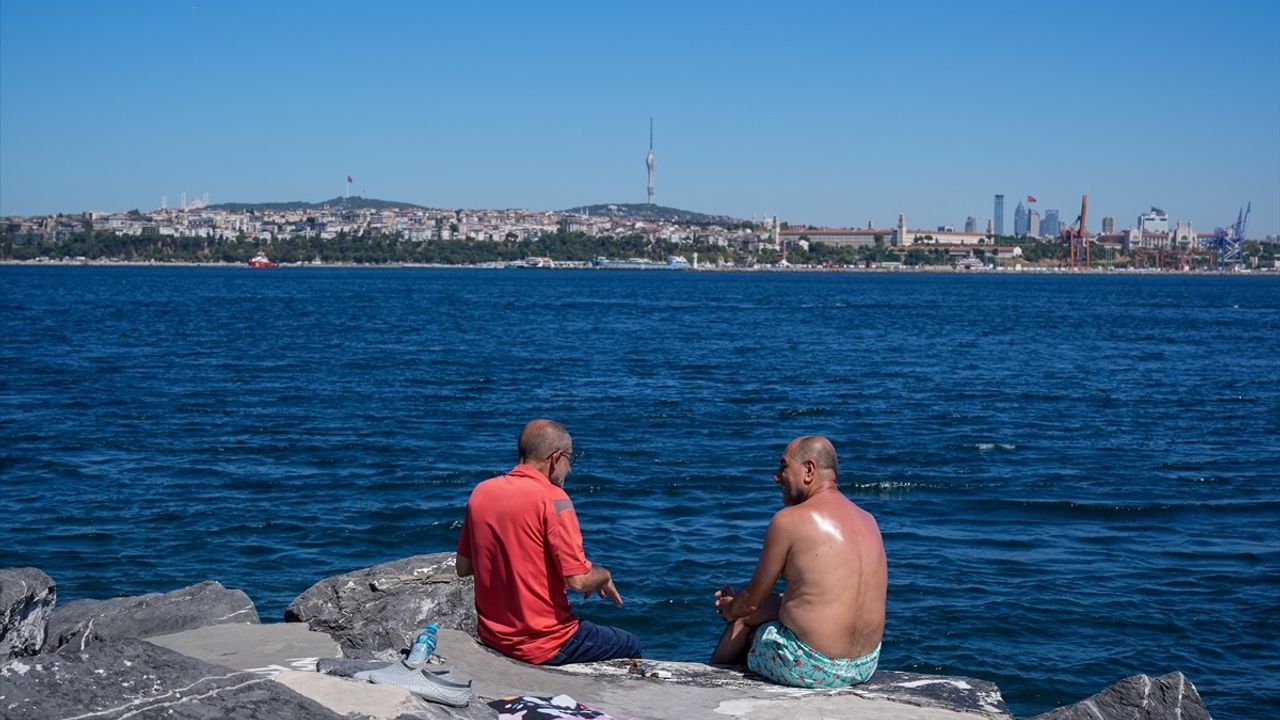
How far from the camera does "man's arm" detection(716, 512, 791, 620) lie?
579cm

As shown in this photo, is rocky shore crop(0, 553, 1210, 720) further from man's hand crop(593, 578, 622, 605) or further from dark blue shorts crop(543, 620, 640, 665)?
man's hand crop(593, 578, 622, 605)

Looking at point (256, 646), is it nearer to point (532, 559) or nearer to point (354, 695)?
point (532, 559)

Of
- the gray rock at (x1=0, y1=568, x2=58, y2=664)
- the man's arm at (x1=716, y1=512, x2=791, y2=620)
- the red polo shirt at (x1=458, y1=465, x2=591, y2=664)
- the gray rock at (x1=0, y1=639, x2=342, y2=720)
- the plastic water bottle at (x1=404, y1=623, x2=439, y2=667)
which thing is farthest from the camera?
the gray rock at (x1=0, y1=568, x2=58, y2=664)

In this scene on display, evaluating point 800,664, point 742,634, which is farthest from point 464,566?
point 800,664

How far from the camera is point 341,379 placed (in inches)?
1273

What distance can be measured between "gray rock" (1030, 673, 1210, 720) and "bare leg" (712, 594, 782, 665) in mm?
1260

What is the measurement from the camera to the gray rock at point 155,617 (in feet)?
24.3

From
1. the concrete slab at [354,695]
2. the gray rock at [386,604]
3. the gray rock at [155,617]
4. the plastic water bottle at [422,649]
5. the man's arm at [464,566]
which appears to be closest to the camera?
the concrete slab at [354,695]

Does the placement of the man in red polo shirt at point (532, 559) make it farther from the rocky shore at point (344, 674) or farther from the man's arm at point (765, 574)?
the man's arm at point (765, 574)

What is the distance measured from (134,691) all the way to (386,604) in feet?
8.42

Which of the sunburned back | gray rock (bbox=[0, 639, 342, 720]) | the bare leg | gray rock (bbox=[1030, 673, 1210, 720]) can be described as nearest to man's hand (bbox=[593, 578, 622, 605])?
the bare leg

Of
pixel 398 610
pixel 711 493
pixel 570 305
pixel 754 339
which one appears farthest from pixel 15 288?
pixel 398 610

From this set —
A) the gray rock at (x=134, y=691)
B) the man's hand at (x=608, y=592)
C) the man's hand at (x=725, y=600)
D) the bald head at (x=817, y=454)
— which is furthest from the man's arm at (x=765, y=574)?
the gray rock at (x=134, y=691)

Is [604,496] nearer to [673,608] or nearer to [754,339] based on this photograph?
[673,608]
